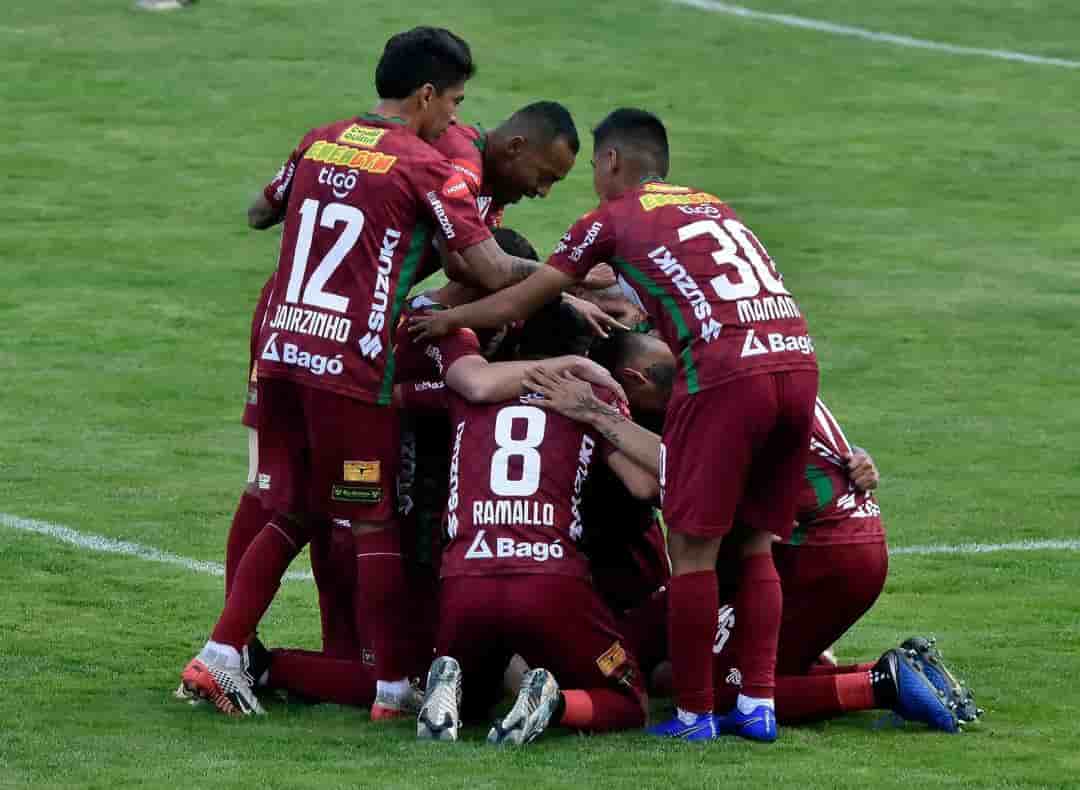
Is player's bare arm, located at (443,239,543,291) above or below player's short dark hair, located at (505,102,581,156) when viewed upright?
below

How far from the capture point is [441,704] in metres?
6.22

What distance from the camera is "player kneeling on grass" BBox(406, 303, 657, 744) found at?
6324mm

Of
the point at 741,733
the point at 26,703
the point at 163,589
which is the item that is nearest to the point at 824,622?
the point at 741,733

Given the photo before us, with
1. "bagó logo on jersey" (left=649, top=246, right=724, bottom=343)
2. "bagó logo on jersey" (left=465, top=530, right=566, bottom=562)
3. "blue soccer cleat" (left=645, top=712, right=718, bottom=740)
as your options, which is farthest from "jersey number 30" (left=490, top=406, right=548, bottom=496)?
"blue soccer cleat" (left=645, top=712, right=718, bottom=740)

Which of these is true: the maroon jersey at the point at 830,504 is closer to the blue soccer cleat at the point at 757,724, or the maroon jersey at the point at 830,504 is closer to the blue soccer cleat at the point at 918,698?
the blue soccer cleat at the point at 918,698

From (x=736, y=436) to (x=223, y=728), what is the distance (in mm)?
1814

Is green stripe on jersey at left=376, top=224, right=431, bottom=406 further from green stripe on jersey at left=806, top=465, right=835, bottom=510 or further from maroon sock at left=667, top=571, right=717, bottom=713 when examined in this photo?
green stripe on jersey at left=806, top=465, right=835, bottom=510

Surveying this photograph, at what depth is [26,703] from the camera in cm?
669

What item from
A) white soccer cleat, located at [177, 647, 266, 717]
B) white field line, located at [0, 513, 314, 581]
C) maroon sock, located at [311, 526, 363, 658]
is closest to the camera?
white soccer cleat, located at [177, 647, 266, 717]

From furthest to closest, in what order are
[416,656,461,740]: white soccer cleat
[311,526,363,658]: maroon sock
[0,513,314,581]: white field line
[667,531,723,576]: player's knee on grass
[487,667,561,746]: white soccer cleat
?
1. [0,513,314,581]: white field line
2. [311,526,363,658]: maroon sock
3. [667,531,723,576]: player's knee on grass
4. [416,656,461,740]: white soccer cleat
5. [487,667,561,746]: white soccer cleat

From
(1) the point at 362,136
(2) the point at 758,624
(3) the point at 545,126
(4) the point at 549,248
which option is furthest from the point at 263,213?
(4) the point at 549,248

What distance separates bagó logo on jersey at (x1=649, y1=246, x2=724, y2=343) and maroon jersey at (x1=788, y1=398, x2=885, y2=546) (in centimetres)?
56

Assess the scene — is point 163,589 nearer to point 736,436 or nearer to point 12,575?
point 12,575

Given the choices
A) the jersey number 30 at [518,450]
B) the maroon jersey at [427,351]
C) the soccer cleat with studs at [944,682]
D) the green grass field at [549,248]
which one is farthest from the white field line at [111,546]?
the soccer cleat with studs at [944,682]
